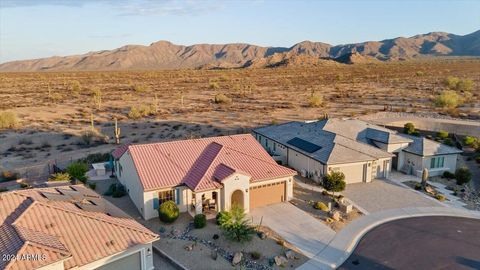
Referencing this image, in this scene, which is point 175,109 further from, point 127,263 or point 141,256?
point 127,263

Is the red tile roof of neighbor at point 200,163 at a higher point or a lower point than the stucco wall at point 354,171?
higher

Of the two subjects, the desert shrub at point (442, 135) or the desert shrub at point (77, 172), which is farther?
the desert shrub at point (442, 135)

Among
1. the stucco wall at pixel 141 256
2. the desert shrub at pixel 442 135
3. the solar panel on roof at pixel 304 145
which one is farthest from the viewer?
the desert shrub at pixel 442 135

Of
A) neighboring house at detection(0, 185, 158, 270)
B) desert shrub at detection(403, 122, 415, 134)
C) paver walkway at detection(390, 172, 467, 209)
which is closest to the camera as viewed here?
neighboring house at detection(0, 185, 158, 270)

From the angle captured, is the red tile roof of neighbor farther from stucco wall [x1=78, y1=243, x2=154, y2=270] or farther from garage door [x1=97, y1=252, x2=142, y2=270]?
garage door [x1=97, y1=252, x2=142, y2=270]

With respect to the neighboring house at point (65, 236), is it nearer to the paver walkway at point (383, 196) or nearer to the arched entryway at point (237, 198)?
the arched entryway at point (237, 198)

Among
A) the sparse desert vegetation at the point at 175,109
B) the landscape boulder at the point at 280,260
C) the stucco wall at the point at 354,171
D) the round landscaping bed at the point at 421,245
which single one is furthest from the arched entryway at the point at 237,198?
the sparse desert vegetation at the point at 175,109

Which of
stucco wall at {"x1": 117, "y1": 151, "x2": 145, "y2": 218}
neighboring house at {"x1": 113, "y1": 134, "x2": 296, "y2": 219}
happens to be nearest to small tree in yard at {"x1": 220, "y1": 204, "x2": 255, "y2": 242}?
neighboring house at {"x1": 113, "y1": 134, "x2": 296, "y2": 219}
